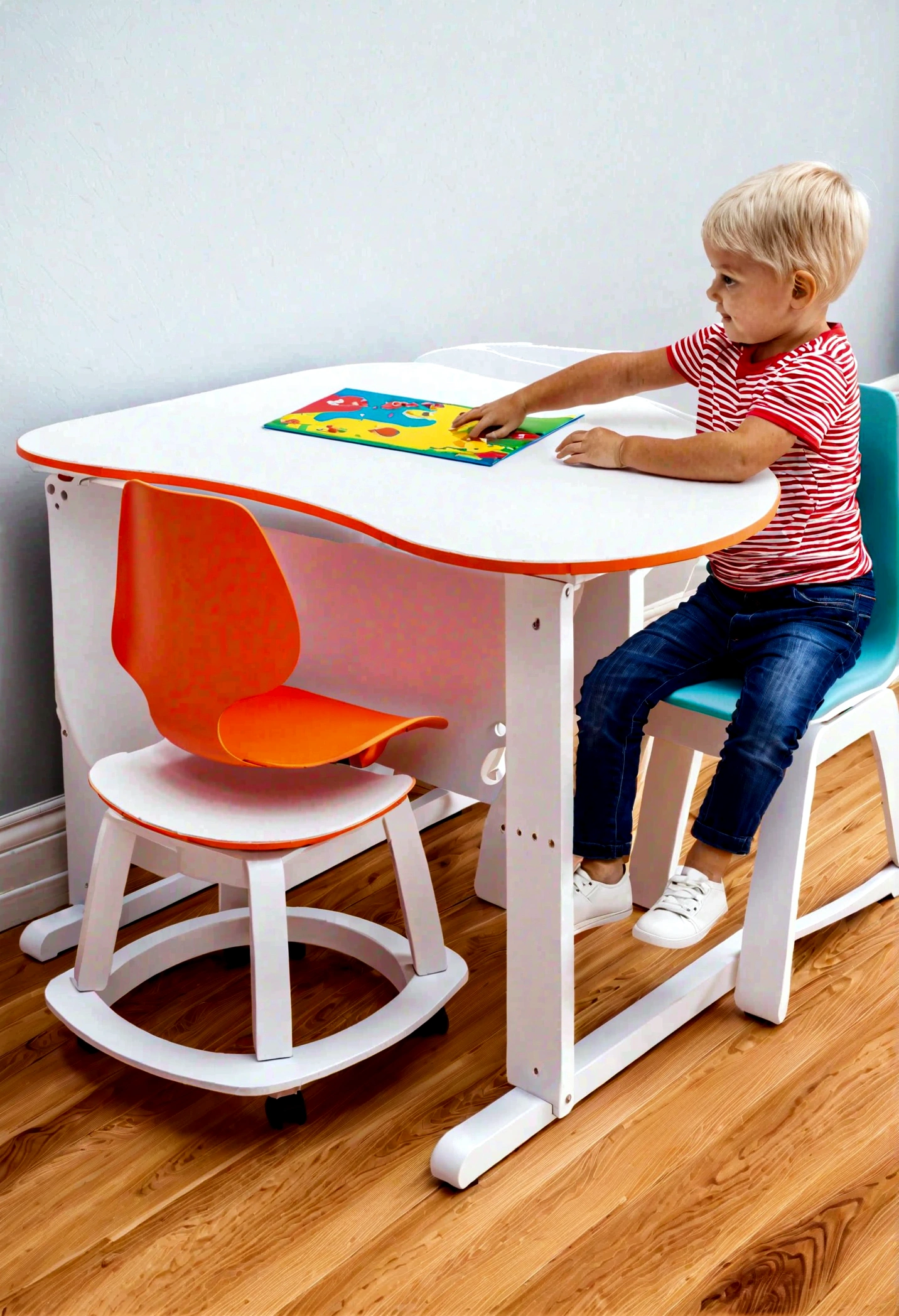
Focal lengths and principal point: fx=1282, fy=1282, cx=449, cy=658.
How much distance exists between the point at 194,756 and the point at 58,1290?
590 millimetres

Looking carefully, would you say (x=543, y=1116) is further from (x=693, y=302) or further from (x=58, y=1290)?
(x=693, y=302)

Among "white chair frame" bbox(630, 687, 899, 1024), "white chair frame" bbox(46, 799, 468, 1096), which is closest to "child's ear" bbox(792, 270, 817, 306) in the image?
"white chair frame" bbox(630, 687, 899, 1024)

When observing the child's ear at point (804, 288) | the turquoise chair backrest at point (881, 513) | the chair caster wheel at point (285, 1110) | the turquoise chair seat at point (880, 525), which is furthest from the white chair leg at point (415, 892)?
the child's ear at point (804, 288)

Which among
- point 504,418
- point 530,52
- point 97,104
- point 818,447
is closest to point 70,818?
point 504,418

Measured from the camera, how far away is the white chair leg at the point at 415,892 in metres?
1.51

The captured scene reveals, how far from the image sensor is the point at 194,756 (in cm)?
156

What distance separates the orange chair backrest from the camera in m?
1.28

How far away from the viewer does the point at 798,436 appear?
1.44m

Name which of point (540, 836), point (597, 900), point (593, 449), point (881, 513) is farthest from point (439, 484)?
point (881, 513)

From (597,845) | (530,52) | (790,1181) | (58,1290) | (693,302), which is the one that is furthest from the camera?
(693,302)

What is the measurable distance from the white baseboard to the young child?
0.85m

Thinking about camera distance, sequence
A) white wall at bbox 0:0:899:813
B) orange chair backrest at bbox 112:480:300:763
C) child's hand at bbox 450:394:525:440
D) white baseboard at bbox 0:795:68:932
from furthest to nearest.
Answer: white baseboard at bbox 0:795:68:932
white wall at bbox 0:0:899:813
child's hand at bbox 450:394:525:440
orange chair backrest at bbox 112:480:300:763

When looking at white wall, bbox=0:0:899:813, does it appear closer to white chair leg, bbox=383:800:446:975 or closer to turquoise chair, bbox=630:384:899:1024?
white chair leg, bbox=383:800:446:975

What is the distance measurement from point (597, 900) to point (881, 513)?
2.09 feet
